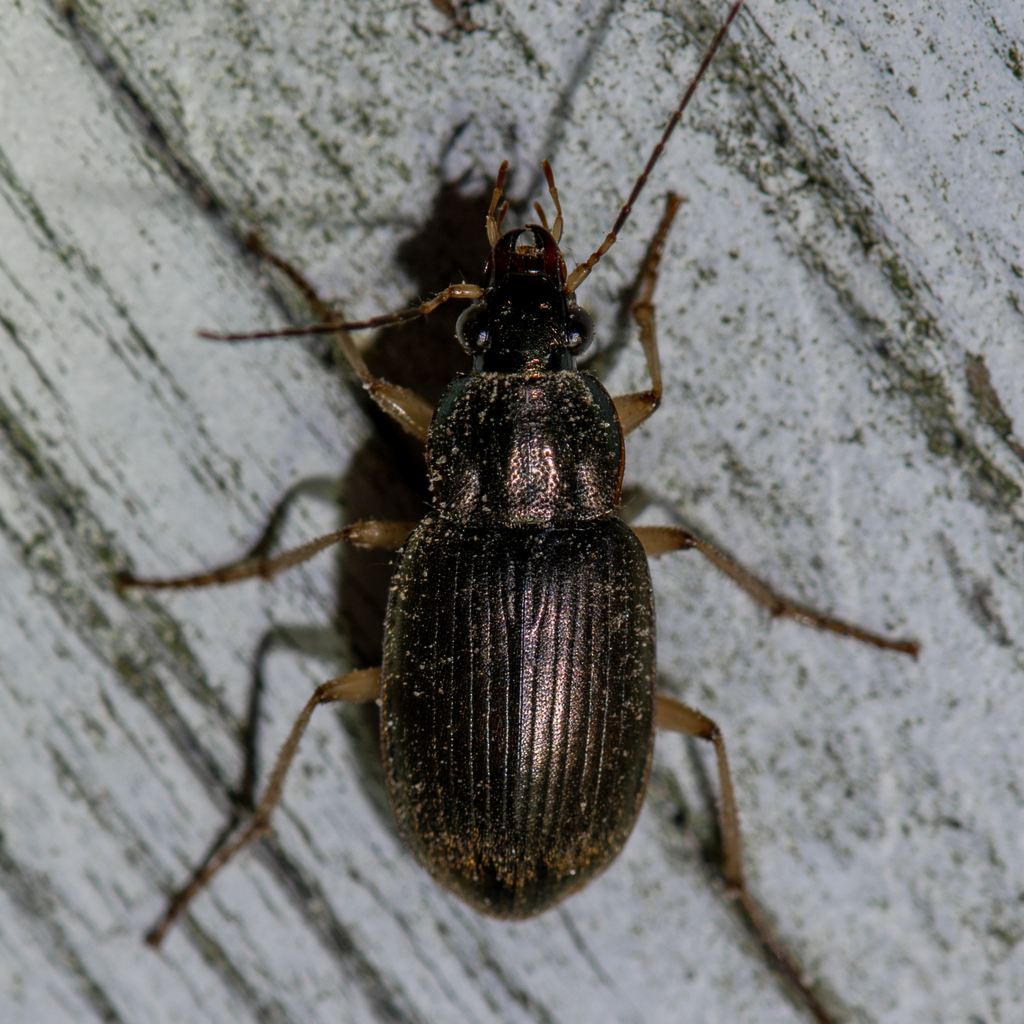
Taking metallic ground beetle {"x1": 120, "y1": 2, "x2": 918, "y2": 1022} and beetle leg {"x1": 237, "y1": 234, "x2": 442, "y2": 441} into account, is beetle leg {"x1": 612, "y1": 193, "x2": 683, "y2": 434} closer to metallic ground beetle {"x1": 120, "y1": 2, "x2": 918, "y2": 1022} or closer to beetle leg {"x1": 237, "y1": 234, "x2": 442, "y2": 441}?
metallic ground beetle {"x1": 120, "y1": 2, "x2": 918, "y2": 1022}

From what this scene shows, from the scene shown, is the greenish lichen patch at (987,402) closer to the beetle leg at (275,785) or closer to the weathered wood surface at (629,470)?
the weathered wood surface at (629,470)

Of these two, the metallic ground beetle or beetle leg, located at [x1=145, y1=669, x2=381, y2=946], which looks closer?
the metallic ground beetle

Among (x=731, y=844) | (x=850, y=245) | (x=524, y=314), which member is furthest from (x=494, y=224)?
(x=731, y=844)

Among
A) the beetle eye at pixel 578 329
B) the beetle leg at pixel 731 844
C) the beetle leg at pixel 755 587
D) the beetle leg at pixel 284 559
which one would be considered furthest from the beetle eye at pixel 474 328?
the beetle leg at pixel 731 844

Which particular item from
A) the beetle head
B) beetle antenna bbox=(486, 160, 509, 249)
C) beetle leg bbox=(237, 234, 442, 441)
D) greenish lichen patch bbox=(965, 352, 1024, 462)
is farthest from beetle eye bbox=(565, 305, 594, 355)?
greenish lichen patch bbox=(965, 352, 1024, 462)

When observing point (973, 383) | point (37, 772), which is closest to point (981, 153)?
point (973, 383)

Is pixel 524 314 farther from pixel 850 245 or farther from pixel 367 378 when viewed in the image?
pixel 850 245

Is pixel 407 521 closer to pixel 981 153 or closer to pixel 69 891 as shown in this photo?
pixel 69 891
